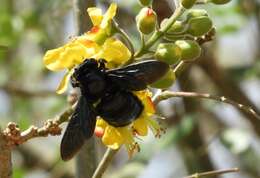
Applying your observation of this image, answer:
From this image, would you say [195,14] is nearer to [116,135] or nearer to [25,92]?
[116,135]

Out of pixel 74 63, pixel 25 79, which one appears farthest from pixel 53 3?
pixel 74 63

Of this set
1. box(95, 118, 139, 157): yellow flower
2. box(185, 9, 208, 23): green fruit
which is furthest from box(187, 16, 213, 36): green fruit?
box(95, 118, 139, 157): yellow flower

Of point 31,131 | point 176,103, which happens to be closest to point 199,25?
point 31,131

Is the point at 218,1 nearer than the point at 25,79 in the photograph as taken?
Yes

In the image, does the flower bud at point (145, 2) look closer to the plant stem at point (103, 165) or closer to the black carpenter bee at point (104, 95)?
the black carpenter bee at point (104, 95)

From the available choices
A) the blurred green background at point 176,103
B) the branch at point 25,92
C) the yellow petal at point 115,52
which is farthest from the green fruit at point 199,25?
the branch at point 25,92

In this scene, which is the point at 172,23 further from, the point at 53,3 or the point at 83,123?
the point at 53,3
